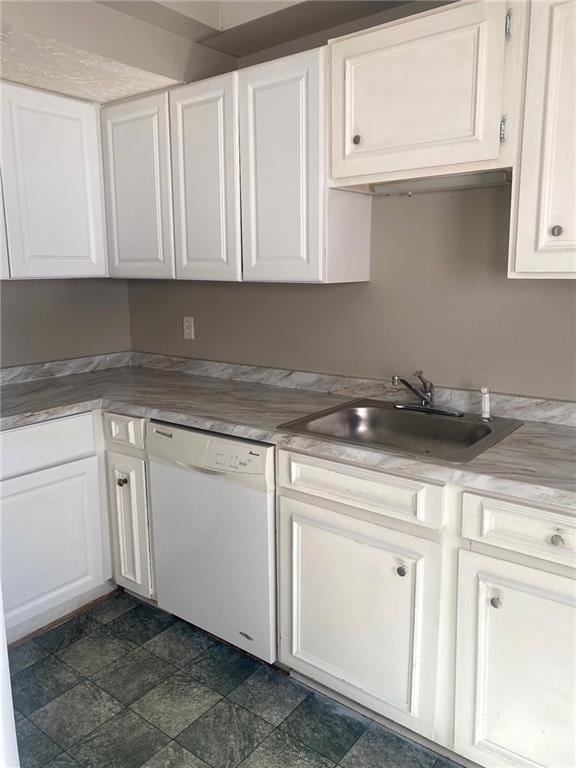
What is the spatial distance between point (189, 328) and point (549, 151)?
1.92 metres

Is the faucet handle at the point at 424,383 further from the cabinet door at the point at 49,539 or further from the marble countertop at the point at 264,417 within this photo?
the cabinet door at the point at 49,539

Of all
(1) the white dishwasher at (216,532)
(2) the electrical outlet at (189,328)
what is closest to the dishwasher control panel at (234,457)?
(1) the white dishwasher at (216,532)

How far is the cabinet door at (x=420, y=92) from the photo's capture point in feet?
5.30

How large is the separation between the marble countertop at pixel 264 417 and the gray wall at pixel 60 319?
143 millimetres

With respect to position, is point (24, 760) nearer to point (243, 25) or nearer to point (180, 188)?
point (180, 188)

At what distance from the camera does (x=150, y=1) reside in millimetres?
2074

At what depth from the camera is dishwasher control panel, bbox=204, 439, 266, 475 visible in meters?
1.94

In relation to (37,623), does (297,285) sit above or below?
above

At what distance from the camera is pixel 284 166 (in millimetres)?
2090

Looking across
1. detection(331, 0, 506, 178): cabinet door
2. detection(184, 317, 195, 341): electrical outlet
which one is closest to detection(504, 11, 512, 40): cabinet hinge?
detection(331, 0, 506, 178): cabinet door

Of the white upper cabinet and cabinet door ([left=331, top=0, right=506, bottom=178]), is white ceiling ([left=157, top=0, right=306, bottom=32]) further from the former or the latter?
cabinet door ([left=331, top=0, right=506, bottom=178])

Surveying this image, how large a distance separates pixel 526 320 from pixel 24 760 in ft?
6.95

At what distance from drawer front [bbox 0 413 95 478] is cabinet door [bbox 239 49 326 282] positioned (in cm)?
96

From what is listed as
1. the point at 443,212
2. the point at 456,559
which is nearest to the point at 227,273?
the point at 443,212
